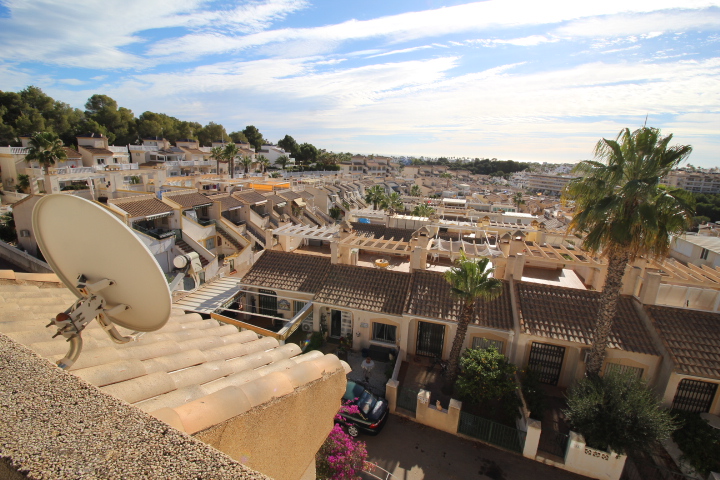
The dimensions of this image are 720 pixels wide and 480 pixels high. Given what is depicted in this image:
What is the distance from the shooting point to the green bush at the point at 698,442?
39.8 feet

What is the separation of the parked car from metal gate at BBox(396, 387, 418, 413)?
0.90 m

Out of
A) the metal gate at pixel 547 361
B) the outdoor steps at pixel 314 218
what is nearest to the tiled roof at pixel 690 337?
the metal gate at pixel 547 361

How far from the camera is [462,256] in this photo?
15523 millimetres

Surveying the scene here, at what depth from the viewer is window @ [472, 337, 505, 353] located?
1717cm

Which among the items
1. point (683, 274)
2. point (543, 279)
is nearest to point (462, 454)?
point (543, 279)

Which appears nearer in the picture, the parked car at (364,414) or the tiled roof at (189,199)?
the parked car at (364,414)

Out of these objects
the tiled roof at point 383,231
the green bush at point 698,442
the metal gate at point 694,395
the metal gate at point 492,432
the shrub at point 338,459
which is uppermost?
the tiled roof at point 383,231

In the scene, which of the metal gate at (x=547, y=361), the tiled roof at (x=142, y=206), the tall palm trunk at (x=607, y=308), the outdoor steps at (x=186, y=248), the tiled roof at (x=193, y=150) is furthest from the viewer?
the tiled roof at (x=193, y=150)

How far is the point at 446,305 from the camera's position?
17672 millimetres

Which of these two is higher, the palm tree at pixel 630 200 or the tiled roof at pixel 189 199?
the palm tree at pixel 630 200

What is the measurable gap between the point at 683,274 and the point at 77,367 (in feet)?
76.0

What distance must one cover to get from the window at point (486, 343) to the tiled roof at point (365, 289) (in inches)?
150

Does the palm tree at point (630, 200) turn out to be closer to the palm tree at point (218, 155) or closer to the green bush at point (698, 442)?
the green bush at point (698, 442)

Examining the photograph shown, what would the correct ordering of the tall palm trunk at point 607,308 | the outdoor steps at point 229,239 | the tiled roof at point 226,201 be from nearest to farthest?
the tall palm trunk at point 607,308
the outdoor steps at point 229,239
the tiled roof at point 226,201
